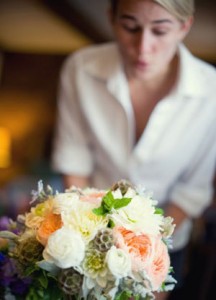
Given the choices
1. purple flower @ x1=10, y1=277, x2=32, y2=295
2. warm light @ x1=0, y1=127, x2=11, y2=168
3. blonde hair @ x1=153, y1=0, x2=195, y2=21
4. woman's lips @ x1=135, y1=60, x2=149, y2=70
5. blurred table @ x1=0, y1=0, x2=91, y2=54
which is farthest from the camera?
warm light @ x1=0, y1=127, x2=11, y2=168

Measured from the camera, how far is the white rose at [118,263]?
0.52 meters

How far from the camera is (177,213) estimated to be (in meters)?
1.09

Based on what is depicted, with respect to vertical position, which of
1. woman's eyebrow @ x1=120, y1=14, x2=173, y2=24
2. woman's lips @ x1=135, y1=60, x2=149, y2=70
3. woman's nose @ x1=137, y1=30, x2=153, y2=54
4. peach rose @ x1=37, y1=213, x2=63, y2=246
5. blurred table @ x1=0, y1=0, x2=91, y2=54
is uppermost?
blurred table @ x1=0, y1=0, x2=91, y2=54

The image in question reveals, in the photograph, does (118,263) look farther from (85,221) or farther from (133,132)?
(133,132)

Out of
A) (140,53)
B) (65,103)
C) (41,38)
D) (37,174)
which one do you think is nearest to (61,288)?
(140,53)

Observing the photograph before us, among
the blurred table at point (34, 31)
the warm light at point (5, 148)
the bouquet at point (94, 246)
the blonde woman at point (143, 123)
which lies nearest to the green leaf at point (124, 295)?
the bouquet at point (94, 246)

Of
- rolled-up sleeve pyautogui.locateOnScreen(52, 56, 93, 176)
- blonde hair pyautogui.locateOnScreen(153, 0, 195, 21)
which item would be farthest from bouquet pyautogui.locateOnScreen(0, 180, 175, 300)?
rolled-up sleeve pyautogui.locateOnScreen(52, 56, 93, 176)

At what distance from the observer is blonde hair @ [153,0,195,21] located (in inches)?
32.9

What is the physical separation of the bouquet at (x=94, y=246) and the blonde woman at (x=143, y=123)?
44cm

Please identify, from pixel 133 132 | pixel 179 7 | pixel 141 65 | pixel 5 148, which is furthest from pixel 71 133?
pixel 5 148

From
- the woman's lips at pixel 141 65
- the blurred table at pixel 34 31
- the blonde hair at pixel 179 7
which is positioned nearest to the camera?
the blonde hair at pixel 179 7

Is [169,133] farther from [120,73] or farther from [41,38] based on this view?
[41,38]

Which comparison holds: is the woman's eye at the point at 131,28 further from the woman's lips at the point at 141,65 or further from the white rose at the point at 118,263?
the white rose at the point at 118,263

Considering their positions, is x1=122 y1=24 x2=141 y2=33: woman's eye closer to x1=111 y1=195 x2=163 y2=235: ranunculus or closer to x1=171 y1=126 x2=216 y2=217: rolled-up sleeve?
x1=171 y1=126 x2=216 y2=217: rolled-up sleeve
